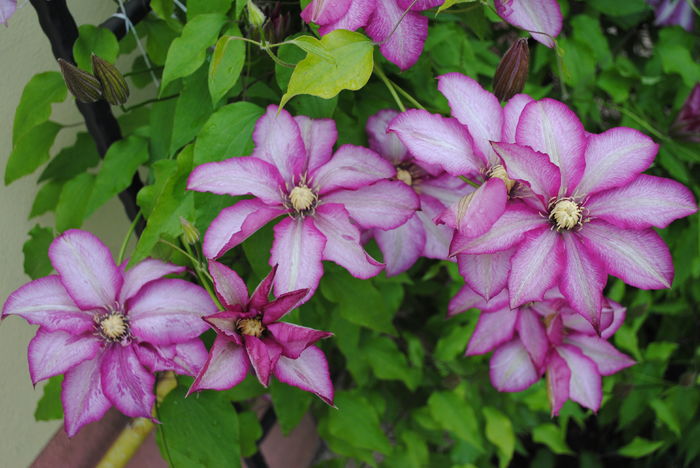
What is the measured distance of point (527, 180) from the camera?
40 centimetres

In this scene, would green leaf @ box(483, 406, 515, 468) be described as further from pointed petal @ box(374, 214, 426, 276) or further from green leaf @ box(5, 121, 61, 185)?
green leaf @ box(5, 121, 61, 185)

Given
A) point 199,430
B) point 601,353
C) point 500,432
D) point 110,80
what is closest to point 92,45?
point 110,80

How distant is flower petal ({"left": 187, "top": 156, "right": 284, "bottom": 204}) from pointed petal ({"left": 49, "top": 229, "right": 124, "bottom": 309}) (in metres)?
0.10

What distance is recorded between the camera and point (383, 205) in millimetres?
471

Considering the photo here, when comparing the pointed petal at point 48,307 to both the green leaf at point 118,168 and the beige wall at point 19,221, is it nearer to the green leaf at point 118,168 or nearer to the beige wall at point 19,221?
the green leaf at point 118,168

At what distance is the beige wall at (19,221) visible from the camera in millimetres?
624

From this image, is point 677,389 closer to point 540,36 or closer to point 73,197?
point 540,36

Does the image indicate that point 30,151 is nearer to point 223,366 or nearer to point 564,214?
point 223,366

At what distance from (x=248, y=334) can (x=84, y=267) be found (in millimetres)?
150

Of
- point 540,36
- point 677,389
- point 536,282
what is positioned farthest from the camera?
point 677,389

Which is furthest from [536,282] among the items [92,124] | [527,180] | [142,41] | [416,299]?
[416,299]

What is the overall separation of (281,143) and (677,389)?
869 mm

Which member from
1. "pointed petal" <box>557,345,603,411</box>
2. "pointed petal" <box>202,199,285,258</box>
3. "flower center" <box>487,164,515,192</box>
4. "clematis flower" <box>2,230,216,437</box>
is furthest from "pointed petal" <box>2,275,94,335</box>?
"pointed petal" <box>557,345,603,411</box>

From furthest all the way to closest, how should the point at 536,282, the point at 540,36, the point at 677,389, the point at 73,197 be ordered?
the point at 677,389 < the point at 73,197 < the point at 540,36 < the point at 536,282
